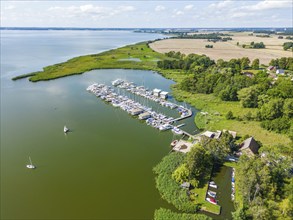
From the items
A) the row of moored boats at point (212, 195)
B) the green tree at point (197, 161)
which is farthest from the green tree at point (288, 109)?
the row of moored boats at point (212, 195)

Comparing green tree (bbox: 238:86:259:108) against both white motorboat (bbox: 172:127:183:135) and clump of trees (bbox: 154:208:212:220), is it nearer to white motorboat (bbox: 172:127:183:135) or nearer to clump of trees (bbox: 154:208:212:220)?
white motorboat (bbox: 172:127:183:135)

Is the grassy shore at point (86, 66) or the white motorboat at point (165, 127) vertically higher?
the grassy shore at point (86, 66)

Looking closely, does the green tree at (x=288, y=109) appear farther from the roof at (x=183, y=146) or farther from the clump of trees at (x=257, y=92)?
the roof at (x=183, y=146)

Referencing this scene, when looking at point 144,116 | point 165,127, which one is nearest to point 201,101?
point 144,116

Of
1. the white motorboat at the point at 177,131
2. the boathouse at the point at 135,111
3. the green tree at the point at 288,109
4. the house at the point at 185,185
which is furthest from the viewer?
the boathouse at the point at 135,111

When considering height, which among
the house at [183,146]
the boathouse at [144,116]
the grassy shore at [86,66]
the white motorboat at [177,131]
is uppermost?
the grassy shore at [86,66]

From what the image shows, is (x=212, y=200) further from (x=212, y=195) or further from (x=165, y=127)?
(x=165, y=127)

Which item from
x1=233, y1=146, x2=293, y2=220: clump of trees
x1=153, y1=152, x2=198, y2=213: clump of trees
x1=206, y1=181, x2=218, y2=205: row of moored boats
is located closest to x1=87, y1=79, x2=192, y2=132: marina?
x1=153, y1=152, x2=198, y2=213: clump of trees
